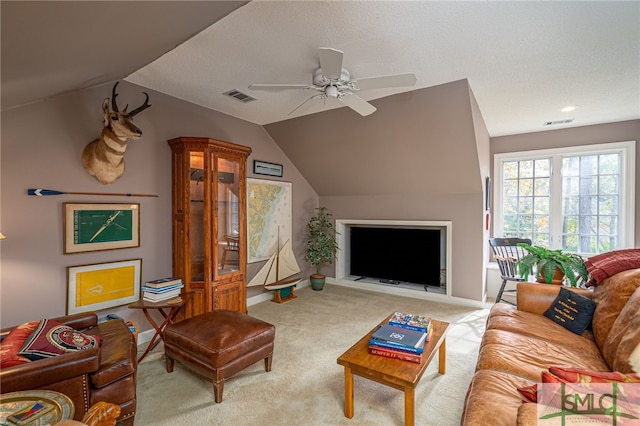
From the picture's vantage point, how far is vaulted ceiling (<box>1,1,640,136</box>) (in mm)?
1253

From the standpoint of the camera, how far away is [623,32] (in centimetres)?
207

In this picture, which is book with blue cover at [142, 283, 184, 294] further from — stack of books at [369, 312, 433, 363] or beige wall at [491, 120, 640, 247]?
beige wall at [491, 120, 640, 247]

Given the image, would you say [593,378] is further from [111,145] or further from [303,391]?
[111,145]

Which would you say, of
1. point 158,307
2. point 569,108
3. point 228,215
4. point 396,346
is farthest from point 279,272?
point 569,108

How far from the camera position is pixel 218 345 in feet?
6.88

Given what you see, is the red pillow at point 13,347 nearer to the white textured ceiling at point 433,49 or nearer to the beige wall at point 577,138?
the white textured ceiling at point 433,49

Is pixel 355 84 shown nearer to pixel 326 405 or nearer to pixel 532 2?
pixel 532 2

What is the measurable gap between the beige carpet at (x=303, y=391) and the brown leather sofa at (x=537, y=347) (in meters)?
0.50

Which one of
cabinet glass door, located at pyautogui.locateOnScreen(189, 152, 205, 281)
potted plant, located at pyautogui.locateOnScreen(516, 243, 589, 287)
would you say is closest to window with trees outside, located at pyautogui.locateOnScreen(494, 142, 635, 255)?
potted plant, located at pyautogui.locateOnScreen(516, 243, 589, 287)

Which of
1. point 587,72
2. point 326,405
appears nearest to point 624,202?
point 587,72

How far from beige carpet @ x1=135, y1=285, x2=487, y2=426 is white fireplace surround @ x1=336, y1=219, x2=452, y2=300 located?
109 cm

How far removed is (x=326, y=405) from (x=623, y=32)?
3370 mm

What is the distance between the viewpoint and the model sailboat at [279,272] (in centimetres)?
428

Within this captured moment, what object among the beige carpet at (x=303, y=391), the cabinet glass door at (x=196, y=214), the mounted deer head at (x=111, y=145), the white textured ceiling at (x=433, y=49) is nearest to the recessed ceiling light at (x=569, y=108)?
the white textured ceiling at (x=433, y=49)
